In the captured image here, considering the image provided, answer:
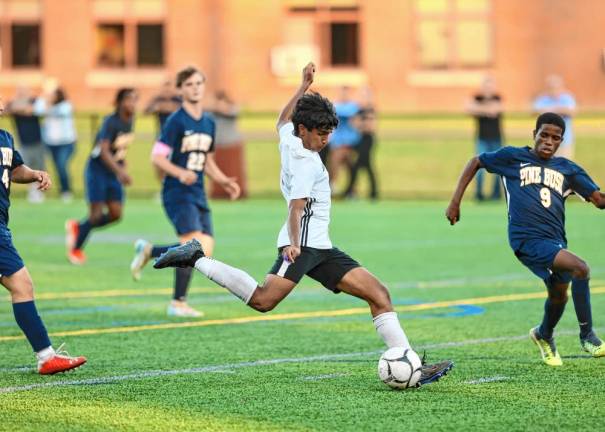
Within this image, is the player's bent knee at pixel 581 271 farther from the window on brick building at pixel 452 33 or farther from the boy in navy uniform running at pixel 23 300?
the window on brick building at pixel 452 33

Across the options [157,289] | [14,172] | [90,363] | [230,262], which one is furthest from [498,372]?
[230,262]

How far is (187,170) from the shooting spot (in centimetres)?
1104

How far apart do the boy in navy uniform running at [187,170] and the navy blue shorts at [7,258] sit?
2902 millimetres

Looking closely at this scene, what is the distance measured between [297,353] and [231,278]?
1294 mm

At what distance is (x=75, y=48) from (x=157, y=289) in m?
30.7

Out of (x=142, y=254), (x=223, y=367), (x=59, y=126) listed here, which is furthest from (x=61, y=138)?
(x=223, y=367)

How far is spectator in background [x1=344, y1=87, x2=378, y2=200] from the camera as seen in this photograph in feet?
81.3

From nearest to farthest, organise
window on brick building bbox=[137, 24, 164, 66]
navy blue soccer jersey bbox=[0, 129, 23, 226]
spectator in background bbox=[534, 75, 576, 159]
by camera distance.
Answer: navy blue soccer jersey bbox=[0, 129, 23, 226] → spectator in background bbox=[534, 75, 576, 159] → window on brick building bbox=[137, 24, 164, 66]

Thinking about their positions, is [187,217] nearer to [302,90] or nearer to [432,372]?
[302,90]

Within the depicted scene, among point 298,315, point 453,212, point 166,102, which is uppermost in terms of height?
point 166,102

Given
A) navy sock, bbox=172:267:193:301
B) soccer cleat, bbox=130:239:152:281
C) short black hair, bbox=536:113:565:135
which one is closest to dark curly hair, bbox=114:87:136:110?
soccer cleat, bbox=130:239:152:281

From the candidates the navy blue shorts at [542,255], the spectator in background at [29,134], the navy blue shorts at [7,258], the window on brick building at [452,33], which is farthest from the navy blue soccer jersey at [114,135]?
the window on brick building at [452,33]

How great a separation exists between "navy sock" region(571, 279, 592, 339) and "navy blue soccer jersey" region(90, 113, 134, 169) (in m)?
7.02

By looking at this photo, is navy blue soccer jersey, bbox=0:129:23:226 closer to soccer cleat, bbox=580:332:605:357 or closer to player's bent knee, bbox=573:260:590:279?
player's bent knee, bbox=573:260:590:279
